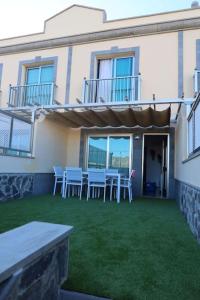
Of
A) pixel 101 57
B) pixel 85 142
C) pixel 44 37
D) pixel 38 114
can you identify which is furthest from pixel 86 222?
pixel 44 37

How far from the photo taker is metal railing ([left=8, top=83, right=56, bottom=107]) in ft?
27.8

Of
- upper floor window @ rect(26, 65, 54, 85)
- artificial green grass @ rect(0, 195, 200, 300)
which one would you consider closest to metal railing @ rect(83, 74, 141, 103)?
upper floor window @ rect(26, 65, 54, 85)

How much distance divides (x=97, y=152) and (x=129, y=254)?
616 cm

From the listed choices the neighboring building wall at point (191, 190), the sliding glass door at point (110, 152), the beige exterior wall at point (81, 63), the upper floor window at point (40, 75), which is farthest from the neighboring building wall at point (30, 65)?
the neighboring building wall at point (191, 190)

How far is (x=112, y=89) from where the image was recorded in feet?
26.3

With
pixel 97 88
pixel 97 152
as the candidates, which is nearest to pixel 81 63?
pixel 97 88

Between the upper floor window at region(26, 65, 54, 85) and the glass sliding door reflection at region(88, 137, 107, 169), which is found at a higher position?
the upper floor window at region(26, 65, 54, 85)

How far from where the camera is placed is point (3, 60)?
371 inches

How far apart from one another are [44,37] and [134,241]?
28.7 feet

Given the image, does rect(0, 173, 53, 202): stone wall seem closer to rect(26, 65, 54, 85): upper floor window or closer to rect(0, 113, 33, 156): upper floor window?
rect(0, 113, 33, 156): upper floor window

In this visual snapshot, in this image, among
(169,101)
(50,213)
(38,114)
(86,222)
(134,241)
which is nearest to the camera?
(134,241)

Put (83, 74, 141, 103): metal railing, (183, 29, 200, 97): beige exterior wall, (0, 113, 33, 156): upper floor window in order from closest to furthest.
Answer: (0, 113, 33, 156): upper floor window → (183, 29, 200, 97): beige exterior wall → (83, 74, 141, 103): metal railing

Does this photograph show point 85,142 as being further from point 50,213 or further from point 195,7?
point 195,7

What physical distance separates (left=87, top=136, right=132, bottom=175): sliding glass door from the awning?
0.60 m
